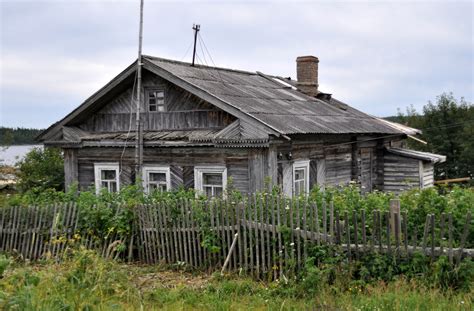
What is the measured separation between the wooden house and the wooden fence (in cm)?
266

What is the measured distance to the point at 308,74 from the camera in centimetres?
1994

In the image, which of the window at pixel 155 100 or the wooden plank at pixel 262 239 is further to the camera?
the window at pixel 155 100

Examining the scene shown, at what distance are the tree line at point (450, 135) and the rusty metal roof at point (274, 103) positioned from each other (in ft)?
41.8

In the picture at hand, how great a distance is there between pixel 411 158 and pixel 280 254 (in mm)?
11554

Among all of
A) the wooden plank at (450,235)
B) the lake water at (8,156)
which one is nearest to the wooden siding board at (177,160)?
the wooden plank at (450,235)

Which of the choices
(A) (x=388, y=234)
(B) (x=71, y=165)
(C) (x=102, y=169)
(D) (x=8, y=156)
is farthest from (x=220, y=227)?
(D) (x=8, y=156)

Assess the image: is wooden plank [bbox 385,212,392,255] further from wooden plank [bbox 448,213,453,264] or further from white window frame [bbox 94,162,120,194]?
white window frame [bbox 94,162,120,194]

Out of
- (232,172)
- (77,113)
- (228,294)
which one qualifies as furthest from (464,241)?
(77,113)

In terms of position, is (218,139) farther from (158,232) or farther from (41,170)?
(41,170)

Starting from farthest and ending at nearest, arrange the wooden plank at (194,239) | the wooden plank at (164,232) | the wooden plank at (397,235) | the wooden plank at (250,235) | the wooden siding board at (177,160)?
the wooden siding board at (177,160), the wooden plank at (164,232), the wooden plank at (194,239), the wooden plank at (250,235), the wooden plank at (397,235)

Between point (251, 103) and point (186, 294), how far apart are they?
8097mm

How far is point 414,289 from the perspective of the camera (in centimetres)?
570

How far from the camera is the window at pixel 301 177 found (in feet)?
45.4

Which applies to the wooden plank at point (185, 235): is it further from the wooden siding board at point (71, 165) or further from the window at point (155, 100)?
the wooden siding board at point (71, 165)
